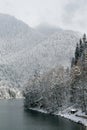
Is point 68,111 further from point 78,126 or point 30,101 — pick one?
point 30,101

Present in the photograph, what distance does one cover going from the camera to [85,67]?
406 feet

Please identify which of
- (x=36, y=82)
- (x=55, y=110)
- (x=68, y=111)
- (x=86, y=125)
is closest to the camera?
(x=86, y=125)

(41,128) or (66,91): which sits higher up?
(66,91)

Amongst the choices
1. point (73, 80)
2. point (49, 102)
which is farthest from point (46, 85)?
point (73, 80)

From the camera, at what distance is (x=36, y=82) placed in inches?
7357

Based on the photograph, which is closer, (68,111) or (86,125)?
(86,125)

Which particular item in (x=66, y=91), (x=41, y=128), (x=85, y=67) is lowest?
(x=41, y=128)

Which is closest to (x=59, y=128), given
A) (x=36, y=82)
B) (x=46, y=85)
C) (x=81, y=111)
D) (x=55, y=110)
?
(x=81, y=111)

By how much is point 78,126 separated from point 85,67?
97.9 ft

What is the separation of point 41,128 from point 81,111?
29488 mm

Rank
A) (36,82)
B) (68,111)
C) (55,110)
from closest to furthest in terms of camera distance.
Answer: (68,111)
(55,110)
(36,82)

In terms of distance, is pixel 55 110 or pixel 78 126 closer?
pixel 78 126

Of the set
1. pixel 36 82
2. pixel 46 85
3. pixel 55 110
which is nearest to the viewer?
pixel 55 110

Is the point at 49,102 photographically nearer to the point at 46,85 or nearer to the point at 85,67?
the point at 46,85
